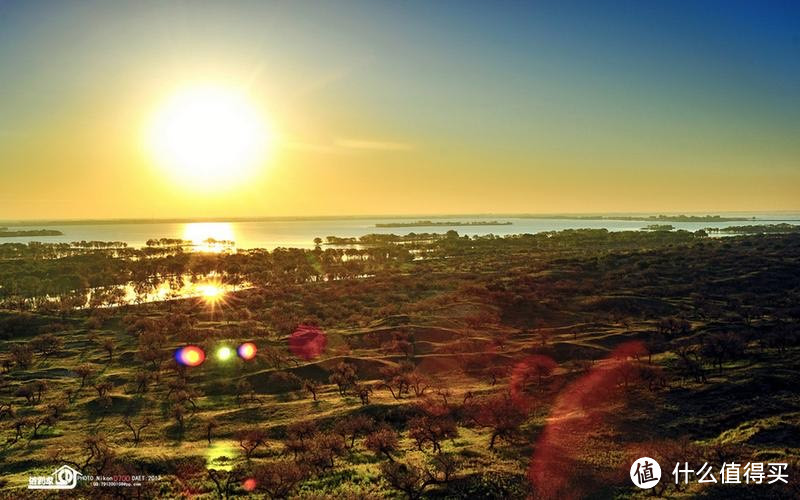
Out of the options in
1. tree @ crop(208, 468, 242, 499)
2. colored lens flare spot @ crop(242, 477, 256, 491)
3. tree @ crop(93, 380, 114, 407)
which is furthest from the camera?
tree @ crop(93, 380, 114, 407)

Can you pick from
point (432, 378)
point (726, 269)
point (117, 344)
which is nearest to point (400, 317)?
point (432, 378)

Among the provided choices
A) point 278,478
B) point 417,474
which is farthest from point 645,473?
point 278,478

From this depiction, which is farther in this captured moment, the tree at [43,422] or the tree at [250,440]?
the tree at [43,422]

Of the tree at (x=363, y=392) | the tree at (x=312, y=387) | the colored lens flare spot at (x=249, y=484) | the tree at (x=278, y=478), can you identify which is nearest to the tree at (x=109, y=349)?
the tree at (x=312, y=387)

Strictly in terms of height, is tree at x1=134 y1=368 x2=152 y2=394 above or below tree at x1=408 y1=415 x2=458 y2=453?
below

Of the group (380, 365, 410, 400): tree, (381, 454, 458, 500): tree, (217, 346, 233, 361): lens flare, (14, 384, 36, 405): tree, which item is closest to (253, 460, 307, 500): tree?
(381, 454, 458, 500): tree

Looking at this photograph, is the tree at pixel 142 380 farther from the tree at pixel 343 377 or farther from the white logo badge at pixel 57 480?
the tree at pixel 343 377

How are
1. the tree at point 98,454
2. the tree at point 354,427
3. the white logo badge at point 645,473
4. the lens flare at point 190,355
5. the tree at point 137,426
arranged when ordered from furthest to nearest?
the lens flare at point 190,355
the tree at point 137,426
the tree at point 354,427
the tree at point 98,454
the white logo badge at point 645,473

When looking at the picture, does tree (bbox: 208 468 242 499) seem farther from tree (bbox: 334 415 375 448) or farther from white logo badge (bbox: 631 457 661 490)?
white logo badge (bbox: 631 457 661 490)
